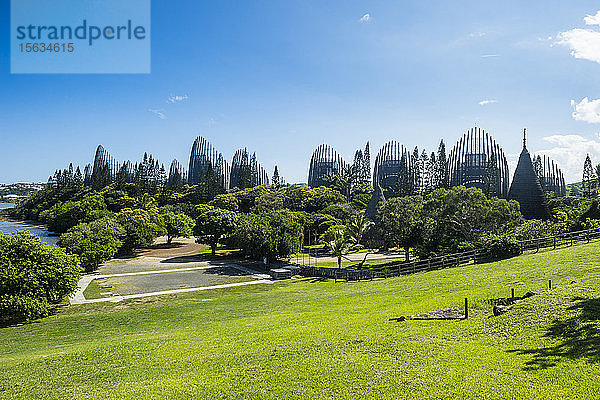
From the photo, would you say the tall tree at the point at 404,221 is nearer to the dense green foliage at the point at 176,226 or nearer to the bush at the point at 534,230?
the bush at the point at 534,230

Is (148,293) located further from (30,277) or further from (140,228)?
(140,228)

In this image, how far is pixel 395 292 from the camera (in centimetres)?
1680

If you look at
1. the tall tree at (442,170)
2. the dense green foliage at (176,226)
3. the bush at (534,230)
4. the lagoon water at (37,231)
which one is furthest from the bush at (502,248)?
the tall tree at (442,170)

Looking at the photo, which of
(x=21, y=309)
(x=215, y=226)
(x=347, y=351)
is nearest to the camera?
(x=347, y=351)

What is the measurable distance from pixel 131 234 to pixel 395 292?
35.7 m

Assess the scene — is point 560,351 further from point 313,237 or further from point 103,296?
point 313,237

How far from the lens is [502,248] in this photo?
23125 mm

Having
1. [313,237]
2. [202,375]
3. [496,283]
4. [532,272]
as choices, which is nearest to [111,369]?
[202,375]

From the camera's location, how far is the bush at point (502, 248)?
23000 millimetres

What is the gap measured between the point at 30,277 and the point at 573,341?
70.2 feet

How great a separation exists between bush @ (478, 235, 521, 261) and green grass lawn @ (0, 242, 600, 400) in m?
6.61

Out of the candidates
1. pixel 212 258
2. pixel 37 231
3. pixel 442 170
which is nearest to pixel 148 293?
pixel 212 258

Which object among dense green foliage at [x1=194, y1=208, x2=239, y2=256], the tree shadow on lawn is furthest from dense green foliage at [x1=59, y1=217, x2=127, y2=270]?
the tree shadow on lawn

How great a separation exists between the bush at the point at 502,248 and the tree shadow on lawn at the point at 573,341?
14499mm
